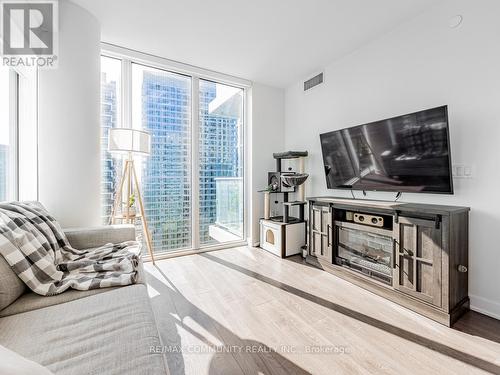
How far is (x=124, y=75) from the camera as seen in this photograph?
2.80 metres

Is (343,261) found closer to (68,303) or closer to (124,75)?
(68,303)

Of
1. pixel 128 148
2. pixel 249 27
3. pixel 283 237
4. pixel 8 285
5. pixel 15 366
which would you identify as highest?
pixel 249 27

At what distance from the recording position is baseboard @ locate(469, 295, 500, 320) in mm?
1732

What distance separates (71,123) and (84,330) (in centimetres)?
192

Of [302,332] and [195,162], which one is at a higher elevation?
[195,162]

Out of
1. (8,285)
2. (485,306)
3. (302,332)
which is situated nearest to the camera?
(8,285)

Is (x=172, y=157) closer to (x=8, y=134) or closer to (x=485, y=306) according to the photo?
(x=8, y=134)

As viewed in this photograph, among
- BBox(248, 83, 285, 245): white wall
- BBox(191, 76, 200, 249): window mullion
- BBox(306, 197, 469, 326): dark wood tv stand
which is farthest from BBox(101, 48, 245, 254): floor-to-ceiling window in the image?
BBox(306, 197, 469, 326): dark wood tv stand

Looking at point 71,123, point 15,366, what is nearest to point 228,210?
point 71,123

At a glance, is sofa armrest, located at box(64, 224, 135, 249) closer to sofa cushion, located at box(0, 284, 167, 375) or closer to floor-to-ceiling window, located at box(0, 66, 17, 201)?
floor-to-ceiling window, located at box(0, 66, 17, 201)

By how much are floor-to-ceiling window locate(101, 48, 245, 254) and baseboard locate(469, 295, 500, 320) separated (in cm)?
268

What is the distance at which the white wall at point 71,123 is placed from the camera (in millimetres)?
2008

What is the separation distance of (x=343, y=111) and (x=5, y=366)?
317cm

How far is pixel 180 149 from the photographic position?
10.5 ft
